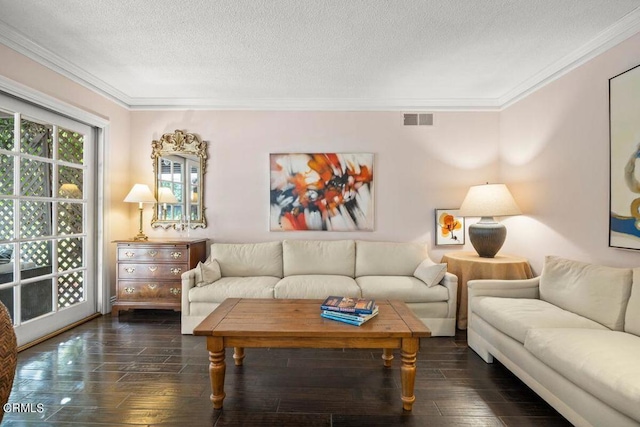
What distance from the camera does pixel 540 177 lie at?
317 centimetres

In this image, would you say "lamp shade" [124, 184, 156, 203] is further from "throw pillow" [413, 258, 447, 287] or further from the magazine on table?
"throw pillow" [413, 258, 447, 287]

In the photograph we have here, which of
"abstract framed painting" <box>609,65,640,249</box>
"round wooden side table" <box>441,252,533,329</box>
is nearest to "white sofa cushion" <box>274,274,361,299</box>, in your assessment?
"round wooden side table" <box>441,252,533,329</box>

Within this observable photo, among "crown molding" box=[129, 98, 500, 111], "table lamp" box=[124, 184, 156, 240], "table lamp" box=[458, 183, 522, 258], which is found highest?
"crown molding" box=[129, 98, 500, 111]

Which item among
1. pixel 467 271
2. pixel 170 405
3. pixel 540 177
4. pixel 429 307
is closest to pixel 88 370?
pixel 170 405

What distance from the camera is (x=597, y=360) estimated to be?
61.3 inches

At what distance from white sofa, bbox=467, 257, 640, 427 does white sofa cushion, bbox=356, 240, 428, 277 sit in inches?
35.8

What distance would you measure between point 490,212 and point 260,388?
8.67 ft

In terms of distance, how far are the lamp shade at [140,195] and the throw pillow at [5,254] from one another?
105 centimetres

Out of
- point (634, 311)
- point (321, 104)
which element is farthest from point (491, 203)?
point (321, 104)

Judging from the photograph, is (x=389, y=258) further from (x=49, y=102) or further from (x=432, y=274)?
(x=49, y=102)

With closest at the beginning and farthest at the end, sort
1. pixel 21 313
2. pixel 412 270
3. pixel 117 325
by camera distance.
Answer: pixel 21 313 → pixel 117 325 → pixel 412 270

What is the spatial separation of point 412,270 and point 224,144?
2.68 metres

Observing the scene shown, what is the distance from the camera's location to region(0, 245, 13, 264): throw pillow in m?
2.58

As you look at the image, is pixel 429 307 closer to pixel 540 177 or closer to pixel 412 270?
pixel 412 270
